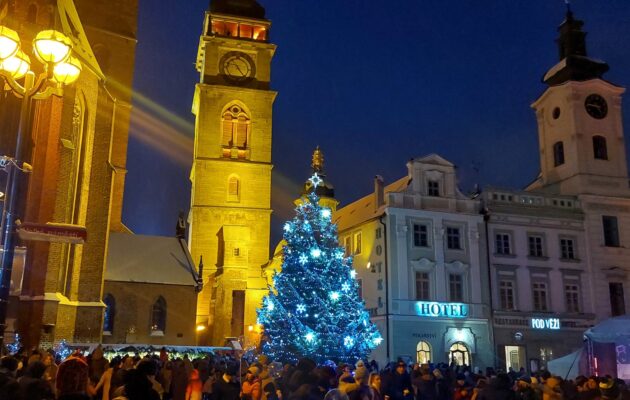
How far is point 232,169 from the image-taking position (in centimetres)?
5028

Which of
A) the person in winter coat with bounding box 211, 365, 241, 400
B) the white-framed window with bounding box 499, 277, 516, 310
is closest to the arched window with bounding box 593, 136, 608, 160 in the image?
the white-framed window with bounding box 499, 277, 516, 310

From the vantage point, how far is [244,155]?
50.9m

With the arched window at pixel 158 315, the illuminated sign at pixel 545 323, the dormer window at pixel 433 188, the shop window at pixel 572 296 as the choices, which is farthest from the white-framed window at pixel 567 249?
the arched window at pixel 158 315

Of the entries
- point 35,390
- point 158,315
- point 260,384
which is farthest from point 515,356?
point 35,390

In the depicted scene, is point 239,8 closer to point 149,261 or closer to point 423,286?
point 149,261

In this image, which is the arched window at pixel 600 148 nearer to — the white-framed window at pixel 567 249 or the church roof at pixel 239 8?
the white-framed window at pixel 567 249

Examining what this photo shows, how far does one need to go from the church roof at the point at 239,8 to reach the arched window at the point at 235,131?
9.20 meters

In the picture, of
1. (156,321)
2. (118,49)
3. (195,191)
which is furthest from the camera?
(195,191)

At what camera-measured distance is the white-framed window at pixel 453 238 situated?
117 feet

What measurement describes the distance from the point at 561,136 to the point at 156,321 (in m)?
30.2

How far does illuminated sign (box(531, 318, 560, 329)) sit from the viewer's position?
35500 millimetres

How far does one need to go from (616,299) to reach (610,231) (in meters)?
4.32

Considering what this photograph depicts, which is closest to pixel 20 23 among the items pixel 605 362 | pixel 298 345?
pixel 298 345

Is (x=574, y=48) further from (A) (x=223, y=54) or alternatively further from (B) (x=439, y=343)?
(A) (x=223, y=54)
